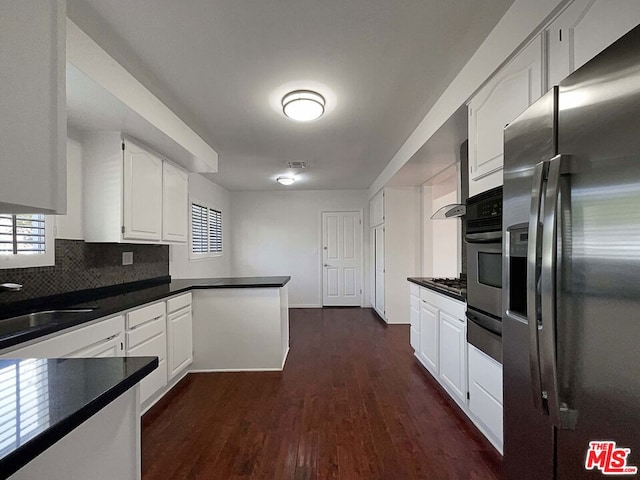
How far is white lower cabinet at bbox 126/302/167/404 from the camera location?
233cm

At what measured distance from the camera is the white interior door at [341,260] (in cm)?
689

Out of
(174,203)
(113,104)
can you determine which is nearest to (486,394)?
(113,104)

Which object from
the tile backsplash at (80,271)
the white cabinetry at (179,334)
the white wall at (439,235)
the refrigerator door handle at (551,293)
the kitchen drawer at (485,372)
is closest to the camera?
the refrigerator door handle at (551,293)

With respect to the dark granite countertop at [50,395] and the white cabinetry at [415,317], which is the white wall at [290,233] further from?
the dark granite countertop at [50,395]

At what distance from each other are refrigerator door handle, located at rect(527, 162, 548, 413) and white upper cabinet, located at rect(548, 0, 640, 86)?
1.82 feet

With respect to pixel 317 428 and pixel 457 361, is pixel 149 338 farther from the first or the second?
pixel 457 361

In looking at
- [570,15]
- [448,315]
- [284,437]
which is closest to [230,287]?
[284,437]

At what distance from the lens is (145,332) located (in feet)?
8.18

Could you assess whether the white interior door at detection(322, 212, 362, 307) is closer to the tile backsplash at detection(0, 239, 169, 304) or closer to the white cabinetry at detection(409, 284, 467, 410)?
the white cabinetry at detection(409, 284, 467, 410)

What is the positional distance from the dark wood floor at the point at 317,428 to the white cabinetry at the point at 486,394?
0.13m

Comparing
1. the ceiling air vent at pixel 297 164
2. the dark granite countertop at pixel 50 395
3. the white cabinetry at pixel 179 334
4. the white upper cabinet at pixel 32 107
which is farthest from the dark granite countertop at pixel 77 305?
the ceiling air vent at pixel 297 164

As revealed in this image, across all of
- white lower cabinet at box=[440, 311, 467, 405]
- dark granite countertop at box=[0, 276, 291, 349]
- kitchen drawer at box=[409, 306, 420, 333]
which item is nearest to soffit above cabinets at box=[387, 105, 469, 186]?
white lower cabinet at box=[440, 311, 467, 405]

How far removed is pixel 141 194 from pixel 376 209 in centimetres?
416

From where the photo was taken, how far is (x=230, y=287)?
3.35m
